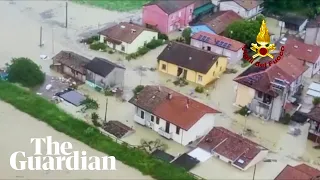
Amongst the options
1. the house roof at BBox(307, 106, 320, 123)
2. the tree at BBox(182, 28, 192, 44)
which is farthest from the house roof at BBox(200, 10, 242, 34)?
the house roof at BBox(307, 106, 320, 123)

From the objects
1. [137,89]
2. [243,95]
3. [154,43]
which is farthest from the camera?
[154,43]

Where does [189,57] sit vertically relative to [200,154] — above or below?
above

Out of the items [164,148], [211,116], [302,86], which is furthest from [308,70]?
[164,148]

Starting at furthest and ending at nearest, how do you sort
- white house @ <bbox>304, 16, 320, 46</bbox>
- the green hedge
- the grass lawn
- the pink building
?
1. the grass lawn
2. the pink building
3. white house @ <bbox>304, 16, 320, 46</bbox>
4. the green hedge

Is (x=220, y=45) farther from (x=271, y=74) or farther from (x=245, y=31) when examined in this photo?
(x=271, y=74)

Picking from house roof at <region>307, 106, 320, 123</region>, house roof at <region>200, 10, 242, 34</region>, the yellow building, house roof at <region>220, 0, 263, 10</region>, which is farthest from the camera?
house roof at <region>220, 0, 263, 10</region>

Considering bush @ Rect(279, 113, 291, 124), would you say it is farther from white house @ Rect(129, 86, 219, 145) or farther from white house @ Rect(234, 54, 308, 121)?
white house @ Rect(129, 86, 219, 145)

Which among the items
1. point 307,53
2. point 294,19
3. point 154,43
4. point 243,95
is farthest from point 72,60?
point 294,19
